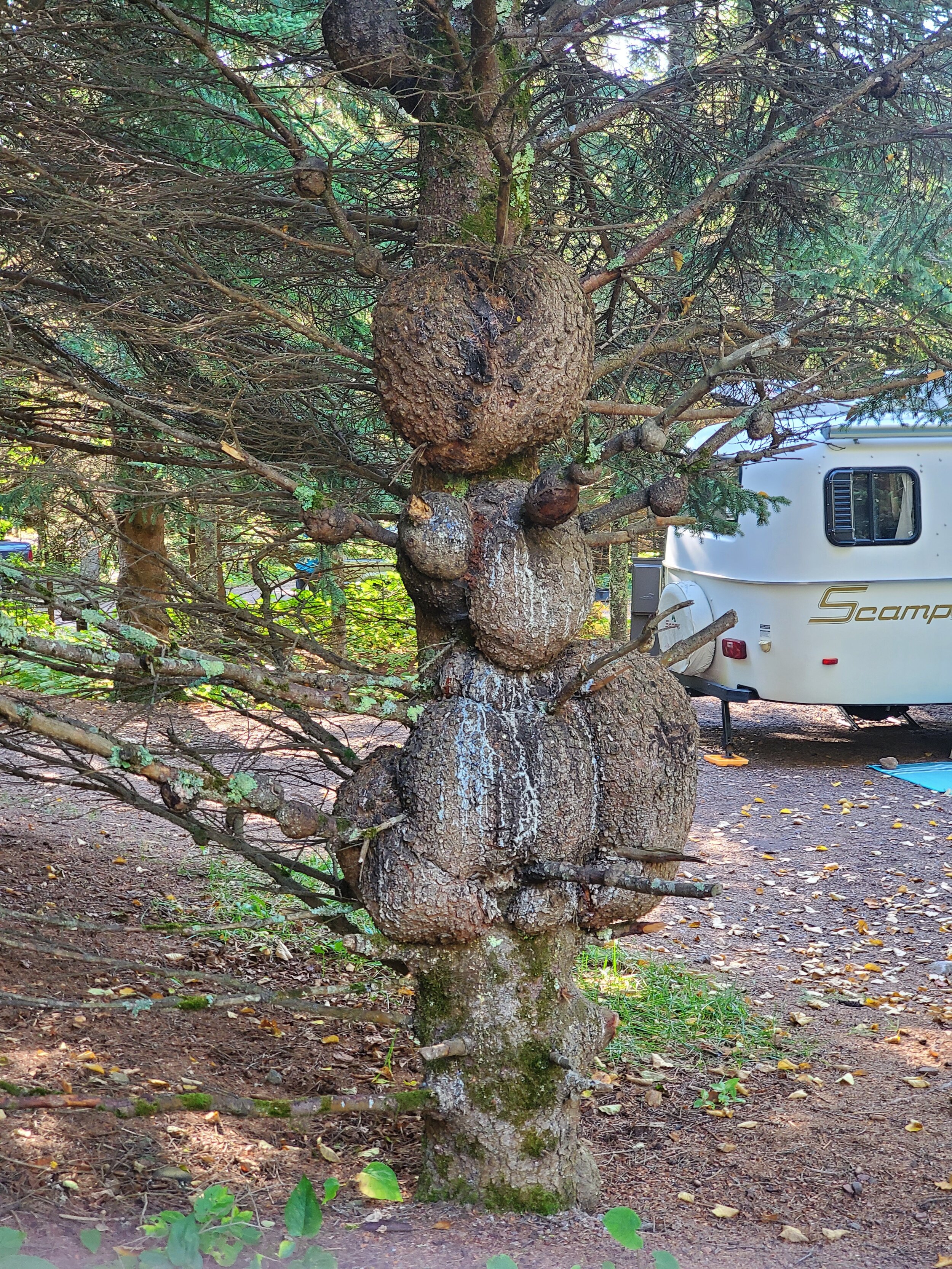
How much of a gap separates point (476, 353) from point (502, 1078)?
2.46 metres

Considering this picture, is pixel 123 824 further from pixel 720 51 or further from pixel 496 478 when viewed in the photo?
pixel 720 51

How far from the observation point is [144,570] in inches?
440

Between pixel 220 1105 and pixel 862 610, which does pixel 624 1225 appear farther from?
pixel 862 610

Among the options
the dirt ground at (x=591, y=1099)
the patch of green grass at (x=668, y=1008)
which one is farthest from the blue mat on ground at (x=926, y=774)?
the patch of green grass at (x=668, y=1008)

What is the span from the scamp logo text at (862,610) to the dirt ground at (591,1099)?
228 centimetres

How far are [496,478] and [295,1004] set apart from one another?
1934 millimetres

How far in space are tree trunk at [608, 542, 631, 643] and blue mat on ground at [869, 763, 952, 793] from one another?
197 inches

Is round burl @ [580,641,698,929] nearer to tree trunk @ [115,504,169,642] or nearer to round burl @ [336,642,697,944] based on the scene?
round burl @ [336,642,697,944]

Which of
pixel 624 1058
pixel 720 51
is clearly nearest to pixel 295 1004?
pixel 624 1058

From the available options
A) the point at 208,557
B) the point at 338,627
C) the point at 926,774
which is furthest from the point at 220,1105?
the point at 926,774

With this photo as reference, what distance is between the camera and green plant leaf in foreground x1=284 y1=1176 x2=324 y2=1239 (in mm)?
2535

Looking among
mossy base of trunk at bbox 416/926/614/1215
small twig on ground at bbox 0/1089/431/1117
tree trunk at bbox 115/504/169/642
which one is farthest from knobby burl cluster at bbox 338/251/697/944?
tree trunk at bbox 115/504/169/642

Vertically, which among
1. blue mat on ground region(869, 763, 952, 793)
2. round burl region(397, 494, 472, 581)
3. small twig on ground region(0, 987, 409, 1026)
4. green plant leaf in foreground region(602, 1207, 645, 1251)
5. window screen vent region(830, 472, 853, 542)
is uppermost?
window screen vent region(830, 472, 853, 542)

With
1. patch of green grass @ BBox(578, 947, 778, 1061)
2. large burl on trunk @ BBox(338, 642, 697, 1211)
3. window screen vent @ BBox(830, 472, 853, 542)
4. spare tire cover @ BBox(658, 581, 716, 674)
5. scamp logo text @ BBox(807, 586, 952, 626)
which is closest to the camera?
large burl on trunk @ BBox(338, 642, 697, 1211)
